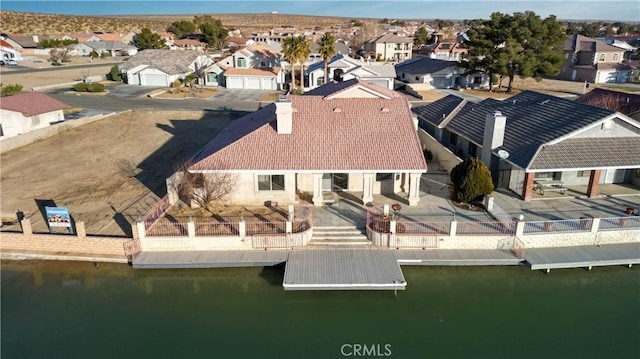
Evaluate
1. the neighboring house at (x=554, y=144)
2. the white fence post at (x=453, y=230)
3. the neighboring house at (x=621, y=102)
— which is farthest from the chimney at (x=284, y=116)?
the neighboring house at (x=621, y=102)

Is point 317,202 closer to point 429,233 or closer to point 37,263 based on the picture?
point 429,233

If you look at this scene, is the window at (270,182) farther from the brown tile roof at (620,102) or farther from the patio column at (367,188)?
the brown tile roof at (620,102)

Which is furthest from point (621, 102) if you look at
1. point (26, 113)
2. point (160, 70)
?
point (160, 70)

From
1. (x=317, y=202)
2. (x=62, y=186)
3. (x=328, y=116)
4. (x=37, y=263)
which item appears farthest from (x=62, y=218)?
(x=328, y=116)

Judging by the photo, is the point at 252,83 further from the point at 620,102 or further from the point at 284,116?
the point at 620,102

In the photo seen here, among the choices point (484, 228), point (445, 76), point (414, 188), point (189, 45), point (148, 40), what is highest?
point (148, 40)

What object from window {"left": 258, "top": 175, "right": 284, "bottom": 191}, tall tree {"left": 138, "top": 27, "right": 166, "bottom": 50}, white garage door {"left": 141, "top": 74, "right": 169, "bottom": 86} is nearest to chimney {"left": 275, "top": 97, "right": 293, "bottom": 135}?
window {"left": 258, "top": 175, "right": 284, "bottom": 191}

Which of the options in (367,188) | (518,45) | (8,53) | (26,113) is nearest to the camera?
(367,188)
